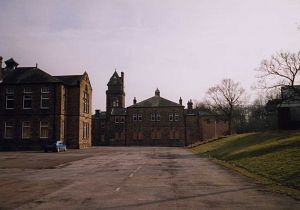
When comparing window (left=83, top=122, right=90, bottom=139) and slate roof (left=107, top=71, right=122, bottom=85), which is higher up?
slate roof (left=107, top=71, right=122, bottom=85)

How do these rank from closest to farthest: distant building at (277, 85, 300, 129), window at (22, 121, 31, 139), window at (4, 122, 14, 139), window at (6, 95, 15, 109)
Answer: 1. distant building at (277, 85, 300, 129)
2. window at (22, 121, 31, 139)
3. window at (4, 122, 14, 139)
4. window at (6, 95, 15, 109)

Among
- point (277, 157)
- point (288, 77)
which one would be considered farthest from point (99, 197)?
point (288, 77)

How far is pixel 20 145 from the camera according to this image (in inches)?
2073

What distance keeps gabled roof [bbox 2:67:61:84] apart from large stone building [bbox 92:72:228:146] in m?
33.5

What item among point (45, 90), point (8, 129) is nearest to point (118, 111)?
point (45, 90)

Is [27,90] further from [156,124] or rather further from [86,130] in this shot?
[156,124]

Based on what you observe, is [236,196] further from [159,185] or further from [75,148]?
[75,148]

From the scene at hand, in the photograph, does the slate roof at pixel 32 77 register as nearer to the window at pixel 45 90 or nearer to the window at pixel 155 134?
the window at pixel 45 90

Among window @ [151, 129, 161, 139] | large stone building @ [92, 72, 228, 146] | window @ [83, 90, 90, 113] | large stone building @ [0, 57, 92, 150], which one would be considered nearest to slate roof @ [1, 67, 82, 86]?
large stone building @ [0, 57, 92, 150]

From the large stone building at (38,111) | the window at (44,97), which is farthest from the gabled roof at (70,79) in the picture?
the window at (44,97)

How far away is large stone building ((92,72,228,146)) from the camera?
84938mm

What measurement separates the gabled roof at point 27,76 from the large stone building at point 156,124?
33.5 meters

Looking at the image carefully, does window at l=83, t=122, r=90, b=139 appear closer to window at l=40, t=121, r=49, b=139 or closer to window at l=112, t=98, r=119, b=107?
window at l=40, t=121, r=49, b=139

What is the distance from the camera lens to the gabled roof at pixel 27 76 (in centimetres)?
5419
